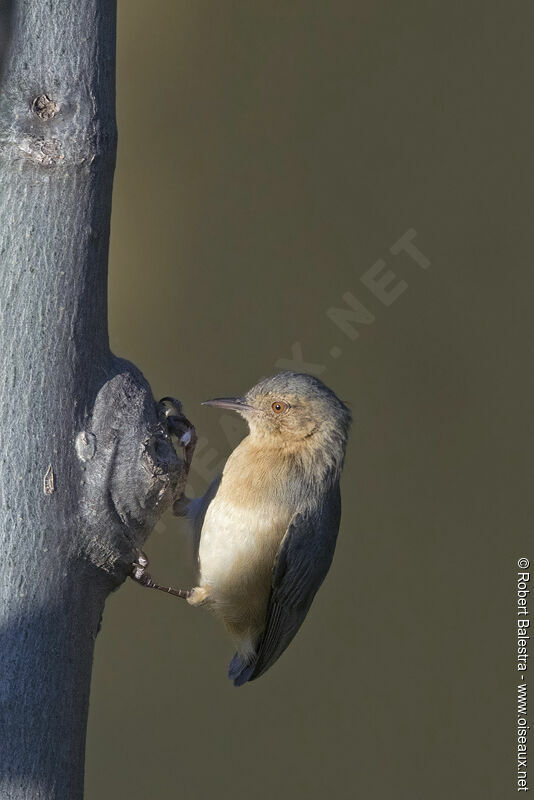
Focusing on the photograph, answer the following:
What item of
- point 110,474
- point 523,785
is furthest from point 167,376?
point 110,474

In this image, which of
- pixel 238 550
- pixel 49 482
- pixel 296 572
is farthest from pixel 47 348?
pixel 296 572

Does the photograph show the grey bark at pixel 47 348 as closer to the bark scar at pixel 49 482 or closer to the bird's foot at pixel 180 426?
the bark scar at pixel 49 482

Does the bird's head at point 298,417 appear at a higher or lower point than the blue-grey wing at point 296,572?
higher

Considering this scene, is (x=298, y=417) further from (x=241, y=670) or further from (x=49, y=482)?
(x=49, y=482)

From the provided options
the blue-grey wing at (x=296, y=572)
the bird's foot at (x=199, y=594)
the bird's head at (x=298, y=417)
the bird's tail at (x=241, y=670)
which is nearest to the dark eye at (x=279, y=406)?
the bird's head at (x=298, y=417)

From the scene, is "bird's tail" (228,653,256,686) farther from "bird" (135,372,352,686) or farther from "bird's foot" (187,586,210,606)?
"bird's foot" (187,586,210,606)

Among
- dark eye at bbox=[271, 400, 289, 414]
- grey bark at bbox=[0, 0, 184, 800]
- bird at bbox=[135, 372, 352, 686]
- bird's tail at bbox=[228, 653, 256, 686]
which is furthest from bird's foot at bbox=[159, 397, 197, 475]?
bird's tail at bbox=[228, 653, 256, 686]
